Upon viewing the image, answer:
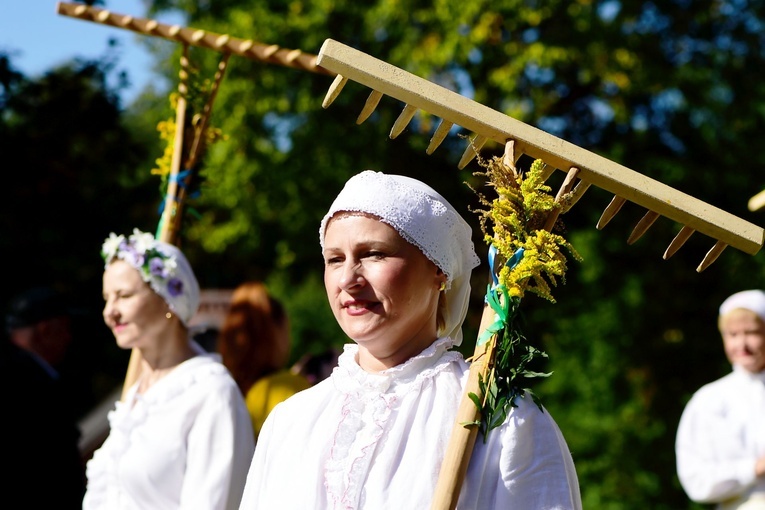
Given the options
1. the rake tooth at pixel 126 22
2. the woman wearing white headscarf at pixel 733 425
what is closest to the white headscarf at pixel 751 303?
the woman wearing white headscarf at pixel 733 425

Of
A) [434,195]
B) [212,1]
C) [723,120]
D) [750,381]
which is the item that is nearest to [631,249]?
[723,120]

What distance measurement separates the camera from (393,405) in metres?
2.80

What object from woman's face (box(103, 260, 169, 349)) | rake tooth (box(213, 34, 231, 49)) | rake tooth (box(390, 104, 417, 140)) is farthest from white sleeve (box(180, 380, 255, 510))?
rake tooth (box(390, 104, 417, 140))

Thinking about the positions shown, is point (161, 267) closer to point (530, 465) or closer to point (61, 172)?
point (530, 465)

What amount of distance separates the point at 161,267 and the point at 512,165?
7.52 feet

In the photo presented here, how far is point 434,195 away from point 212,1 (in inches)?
436

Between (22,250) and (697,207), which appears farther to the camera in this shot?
(22,250)

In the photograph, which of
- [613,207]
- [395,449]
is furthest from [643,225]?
[395,449]

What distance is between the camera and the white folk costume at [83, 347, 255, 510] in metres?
4.12

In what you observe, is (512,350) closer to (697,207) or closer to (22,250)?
(697,207)

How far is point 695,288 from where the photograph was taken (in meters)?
13.7

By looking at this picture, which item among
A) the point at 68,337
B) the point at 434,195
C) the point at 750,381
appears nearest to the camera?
the point at 434,195

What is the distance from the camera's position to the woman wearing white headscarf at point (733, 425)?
6.04 metres

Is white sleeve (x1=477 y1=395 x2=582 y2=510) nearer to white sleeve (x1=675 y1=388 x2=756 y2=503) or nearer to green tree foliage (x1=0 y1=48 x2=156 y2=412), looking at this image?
white sleeve (x1=675 y1=388 x2=756 y2=503)
